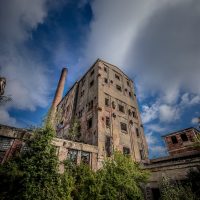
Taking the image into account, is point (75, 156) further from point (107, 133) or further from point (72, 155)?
point (107, 133)

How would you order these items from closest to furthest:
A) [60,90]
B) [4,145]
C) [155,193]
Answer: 1. [4,145]
2. [155,193]
3. [60,90]

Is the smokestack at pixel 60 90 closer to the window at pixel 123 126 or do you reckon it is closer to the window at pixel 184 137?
the window at pixel 123 126

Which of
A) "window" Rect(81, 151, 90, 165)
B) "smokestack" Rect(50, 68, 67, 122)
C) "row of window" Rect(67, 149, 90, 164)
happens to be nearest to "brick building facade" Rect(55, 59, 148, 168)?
"window" Rect(81, 151, 90, 165)

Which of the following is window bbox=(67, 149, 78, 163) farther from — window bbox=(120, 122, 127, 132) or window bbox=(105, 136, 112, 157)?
window bbox=(120, 122, 127, 132)

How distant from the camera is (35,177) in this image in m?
9.35

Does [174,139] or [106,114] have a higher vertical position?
[106,114]

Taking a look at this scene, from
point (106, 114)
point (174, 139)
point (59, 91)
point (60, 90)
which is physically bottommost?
point (174, 139)

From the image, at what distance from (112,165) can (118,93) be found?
15.2 m

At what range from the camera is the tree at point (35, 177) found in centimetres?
851

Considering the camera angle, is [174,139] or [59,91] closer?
[174,139]

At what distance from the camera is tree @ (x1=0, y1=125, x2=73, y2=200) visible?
8508 mm

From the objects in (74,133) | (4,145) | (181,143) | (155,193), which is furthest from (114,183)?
(181,143)

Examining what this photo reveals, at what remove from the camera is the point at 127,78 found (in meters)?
30.1

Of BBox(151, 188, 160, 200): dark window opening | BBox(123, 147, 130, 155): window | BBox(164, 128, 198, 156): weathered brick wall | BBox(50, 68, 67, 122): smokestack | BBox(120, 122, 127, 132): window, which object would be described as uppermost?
BBox(50, 68, 67, 122): smokestack
